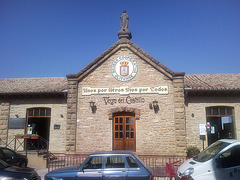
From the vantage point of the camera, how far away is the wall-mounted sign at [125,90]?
11906 millimetres

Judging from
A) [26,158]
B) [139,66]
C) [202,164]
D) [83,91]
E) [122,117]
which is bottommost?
[26,158]

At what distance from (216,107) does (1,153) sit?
1169cm

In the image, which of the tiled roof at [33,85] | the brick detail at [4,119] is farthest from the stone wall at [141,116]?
the brick detail at [4,119]

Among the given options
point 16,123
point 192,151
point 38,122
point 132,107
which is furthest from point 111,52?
point 38,122

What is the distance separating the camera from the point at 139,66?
12305mm

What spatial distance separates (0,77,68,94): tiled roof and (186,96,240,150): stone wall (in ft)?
25.2

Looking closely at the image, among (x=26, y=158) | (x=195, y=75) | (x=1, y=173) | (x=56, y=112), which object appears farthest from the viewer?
(x=195, y=75)

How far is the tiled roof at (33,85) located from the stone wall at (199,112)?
7694mm

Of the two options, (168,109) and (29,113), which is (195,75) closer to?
(168,109)

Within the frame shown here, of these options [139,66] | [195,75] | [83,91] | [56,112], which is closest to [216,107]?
[195,75]

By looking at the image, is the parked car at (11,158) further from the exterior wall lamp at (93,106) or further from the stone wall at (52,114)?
the exterior wall lamp at (93,106)

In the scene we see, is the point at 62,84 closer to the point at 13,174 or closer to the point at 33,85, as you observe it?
the point at 33,85

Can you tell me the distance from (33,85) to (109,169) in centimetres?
1095

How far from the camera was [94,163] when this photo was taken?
255 inches
